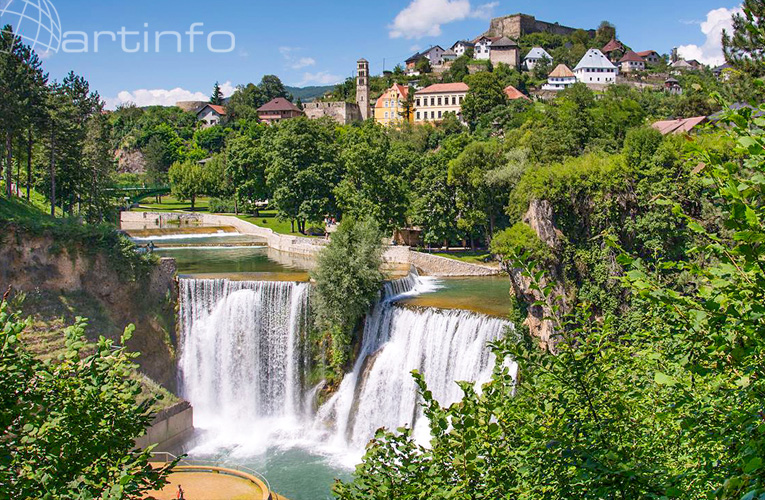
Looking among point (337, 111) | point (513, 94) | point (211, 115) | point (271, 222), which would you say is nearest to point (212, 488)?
point (271, 222)

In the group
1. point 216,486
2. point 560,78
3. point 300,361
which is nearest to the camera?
point 216,486

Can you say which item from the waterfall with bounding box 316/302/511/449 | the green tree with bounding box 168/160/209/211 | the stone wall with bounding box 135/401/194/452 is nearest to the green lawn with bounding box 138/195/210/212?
the green tree with bounding box 168/160/209/211

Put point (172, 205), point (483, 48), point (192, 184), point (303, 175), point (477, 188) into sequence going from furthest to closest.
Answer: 1. point (483, 48)
2. point (172, 205)
3. point (192, 184)
4. point (303, 175)
5. point (477, 188)

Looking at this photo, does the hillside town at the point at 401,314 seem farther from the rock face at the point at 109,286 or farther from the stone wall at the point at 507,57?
the stone wall at the point at 507,57

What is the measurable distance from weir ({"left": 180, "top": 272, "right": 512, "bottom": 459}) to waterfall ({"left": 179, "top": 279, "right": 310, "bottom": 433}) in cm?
4

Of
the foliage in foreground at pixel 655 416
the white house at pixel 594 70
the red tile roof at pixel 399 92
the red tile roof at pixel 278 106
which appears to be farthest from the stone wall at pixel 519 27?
the foliage in foreground at pixel 655 416

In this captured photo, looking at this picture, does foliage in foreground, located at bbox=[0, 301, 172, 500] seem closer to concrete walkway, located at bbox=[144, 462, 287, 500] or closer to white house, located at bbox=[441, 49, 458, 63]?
concrete walkway, located at bbox=[144, 462, 287, 500]

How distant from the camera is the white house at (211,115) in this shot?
319 feet

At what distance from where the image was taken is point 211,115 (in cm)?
9806

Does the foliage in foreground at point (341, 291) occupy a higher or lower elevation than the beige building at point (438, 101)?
lower

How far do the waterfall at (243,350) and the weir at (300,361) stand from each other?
1.6 inches

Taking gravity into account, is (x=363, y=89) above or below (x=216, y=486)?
above

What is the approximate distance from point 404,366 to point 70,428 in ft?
54.6

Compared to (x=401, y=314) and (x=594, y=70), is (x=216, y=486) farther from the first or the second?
(x=594, y=70)
